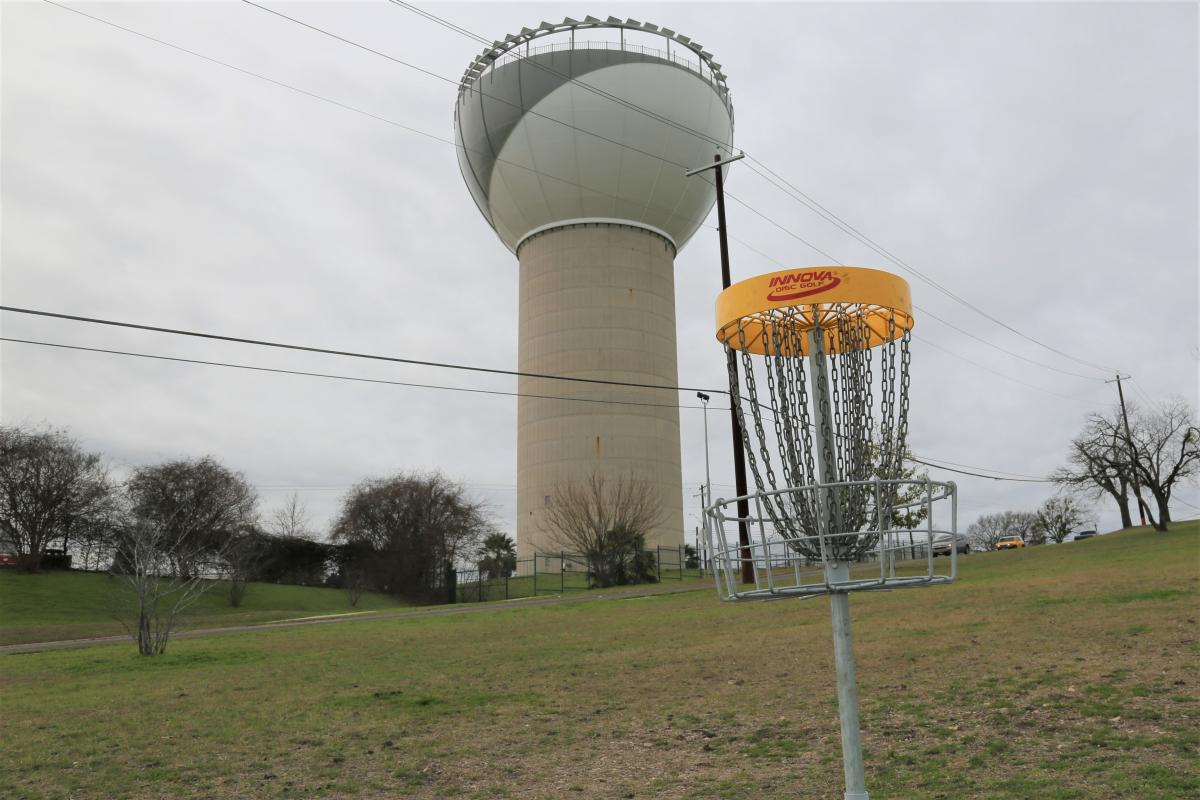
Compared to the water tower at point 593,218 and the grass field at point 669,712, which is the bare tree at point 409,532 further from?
the grass field at point 669,712

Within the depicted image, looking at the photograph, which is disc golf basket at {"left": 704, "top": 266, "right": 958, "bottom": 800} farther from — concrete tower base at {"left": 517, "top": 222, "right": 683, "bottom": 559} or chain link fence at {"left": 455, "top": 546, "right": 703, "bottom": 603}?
concrete tower base at {"left": 517, "top": 222, "right": 683, "bottom": 559}

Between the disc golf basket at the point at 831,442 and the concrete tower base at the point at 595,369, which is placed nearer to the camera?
the disc golf basket at the point at 831,442

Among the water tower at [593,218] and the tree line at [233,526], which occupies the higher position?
the water tower at [593,218]

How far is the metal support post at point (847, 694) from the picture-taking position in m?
3.88

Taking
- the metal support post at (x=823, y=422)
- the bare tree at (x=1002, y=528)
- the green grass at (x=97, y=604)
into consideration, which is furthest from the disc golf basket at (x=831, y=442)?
the bare tree at (x=1002, y=528)

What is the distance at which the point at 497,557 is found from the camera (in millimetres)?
55438

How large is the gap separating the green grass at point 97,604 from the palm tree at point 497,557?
214 inches

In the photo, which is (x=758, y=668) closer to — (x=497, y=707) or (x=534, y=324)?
(x=497, y=707)

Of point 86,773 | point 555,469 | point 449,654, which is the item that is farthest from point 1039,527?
point 86,773

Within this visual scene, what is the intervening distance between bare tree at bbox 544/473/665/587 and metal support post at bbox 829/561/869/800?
3484cm

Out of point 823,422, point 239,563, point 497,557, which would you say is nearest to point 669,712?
point 823,422

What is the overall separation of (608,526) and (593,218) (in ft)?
58.8

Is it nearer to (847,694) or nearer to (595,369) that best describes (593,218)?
(595,369)

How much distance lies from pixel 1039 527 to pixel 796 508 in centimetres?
10764
